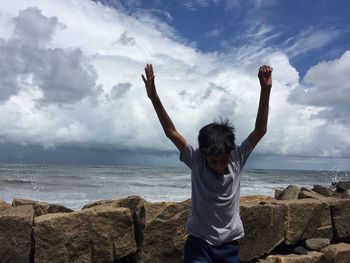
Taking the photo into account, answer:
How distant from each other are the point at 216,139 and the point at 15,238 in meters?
2.80

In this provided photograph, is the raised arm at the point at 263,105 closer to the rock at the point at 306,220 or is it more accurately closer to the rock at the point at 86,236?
the rock at the point at 86,236

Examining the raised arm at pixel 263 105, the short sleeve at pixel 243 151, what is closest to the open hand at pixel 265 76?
the raised arm at pixel 263 105

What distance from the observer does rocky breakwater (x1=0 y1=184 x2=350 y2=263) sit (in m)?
4.62

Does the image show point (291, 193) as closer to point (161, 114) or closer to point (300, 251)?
point (300, 251)

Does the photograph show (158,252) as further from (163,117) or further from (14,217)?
(163,117)

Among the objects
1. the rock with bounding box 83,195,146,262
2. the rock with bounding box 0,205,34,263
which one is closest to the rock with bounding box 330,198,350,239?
the rock with bounding box 83,195,146,262

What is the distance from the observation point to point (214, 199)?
9.59ft

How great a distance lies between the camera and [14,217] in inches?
182

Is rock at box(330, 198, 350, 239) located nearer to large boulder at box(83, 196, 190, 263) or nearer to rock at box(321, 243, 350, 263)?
rock at box(321, 243, 350, 263)

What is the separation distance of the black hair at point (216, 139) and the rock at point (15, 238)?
2592 mm

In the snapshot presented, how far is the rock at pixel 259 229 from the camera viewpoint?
5.37 meters

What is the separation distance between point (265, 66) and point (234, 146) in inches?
23.8

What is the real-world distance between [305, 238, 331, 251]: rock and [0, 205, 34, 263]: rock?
11.5ft

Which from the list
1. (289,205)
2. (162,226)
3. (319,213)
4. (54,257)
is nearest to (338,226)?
(319,213)
